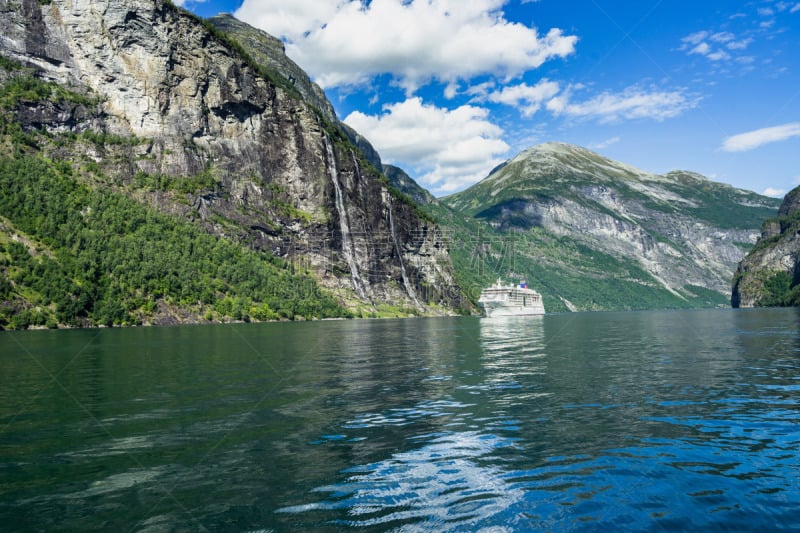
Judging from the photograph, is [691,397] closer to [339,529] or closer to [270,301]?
[339,529]

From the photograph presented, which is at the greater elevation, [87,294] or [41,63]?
[41,63]

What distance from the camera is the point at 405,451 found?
17.5 meters

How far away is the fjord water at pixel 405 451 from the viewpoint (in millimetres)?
12086

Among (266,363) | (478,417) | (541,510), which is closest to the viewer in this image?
(541,510)

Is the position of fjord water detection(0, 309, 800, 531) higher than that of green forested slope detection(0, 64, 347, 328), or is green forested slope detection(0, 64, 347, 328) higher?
green forested slope detection(0, 64, 347, 328)

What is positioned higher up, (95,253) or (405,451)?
(95,253)

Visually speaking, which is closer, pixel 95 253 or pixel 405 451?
pixel 405 451

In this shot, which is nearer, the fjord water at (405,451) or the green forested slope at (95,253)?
the fjord water at (405,451)

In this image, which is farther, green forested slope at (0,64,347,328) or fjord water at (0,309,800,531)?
green forested slope at (0,64,347,328)

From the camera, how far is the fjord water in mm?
12086

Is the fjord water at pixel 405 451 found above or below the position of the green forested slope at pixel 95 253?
below

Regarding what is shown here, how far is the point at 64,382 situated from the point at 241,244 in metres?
170

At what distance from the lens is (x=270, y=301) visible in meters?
173

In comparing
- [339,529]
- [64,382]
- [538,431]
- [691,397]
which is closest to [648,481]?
[538,431]
